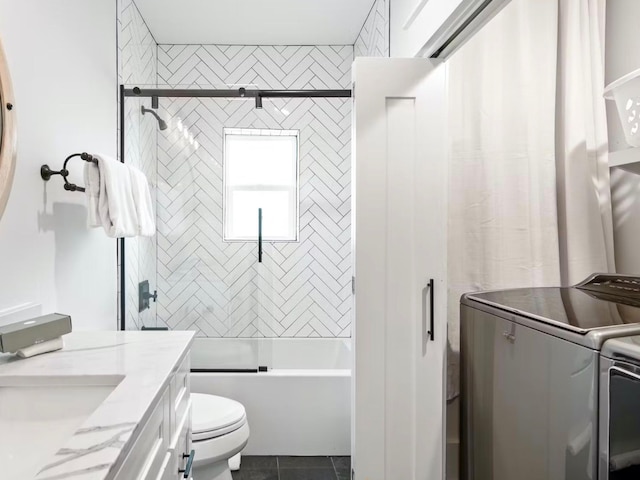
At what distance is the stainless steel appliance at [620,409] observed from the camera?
81 cm

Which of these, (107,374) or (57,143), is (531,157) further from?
(57,143)

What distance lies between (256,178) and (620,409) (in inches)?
92.4

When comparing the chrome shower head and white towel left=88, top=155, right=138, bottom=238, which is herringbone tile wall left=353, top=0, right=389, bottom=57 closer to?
the chrome shower head

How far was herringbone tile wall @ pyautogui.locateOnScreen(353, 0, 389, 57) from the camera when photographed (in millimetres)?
2320

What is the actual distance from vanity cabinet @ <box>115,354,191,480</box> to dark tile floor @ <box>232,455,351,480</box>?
1.09m

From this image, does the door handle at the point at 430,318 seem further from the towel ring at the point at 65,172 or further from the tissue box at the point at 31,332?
the towel ring at the point at 65,172

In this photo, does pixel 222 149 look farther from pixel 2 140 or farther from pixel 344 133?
pixel 2 140

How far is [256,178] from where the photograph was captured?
2.81 metres

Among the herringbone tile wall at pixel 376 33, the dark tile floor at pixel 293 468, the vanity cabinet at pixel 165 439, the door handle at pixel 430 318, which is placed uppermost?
the herringbone tile wall at pixel 376 33

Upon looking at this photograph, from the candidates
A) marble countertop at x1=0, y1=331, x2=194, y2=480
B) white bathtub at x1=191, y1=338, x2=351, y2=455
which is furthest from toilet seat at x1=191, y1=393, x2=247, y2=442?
marble countertop at x1=0, y1=331, x2=194, y2=480

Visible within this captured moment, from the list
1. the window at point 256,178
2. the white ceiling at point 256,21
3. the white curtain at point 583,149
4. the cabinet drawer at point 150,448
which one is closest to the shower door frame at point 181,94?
the window at point 256,178

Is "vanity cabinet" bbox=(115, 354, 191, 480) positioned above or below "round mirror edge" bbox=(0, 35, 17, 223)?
below

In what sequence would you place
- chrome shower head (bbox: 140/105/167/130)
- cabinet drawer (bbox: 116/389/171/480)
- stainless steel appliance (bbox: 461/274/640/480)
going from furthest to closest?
chrome shower head (bbox: 140/105/167/130), stainless steel appliance (bbox: 461/274/640/480), cabinet drawer (bbox: 116/389/171/480)

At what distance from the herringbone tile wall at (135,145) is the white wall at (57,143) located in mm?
156
